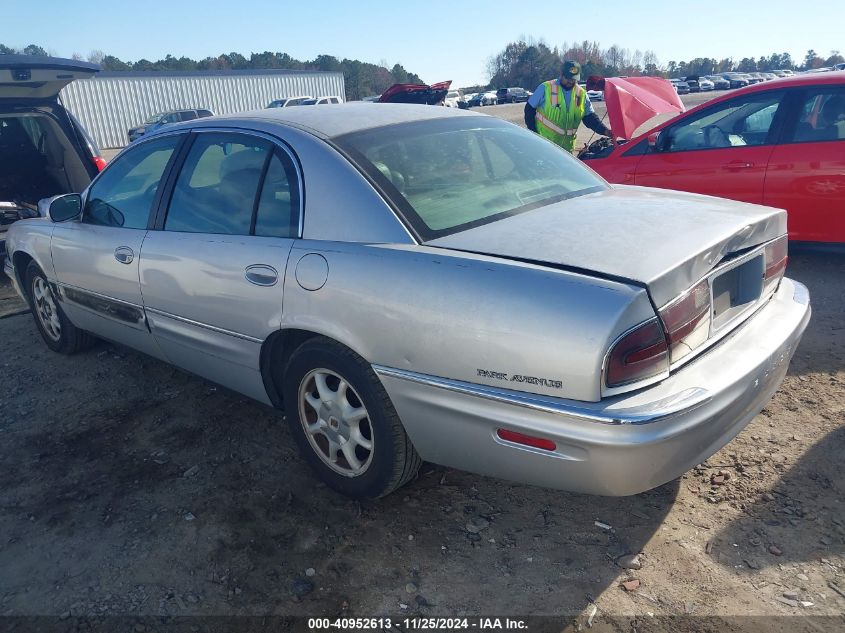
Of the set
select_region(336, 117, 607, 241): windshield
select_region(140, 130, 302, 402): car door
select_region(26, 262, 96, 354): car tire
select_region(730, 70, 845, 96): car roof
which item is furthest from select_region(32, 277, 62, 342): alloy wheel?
select_region(730, 70, 845, 96): car roof

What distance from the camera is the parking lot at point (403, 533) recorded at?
2309 mm

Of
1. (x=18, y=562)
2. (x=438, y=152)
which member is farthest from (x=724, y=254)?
(x=18, y=562)

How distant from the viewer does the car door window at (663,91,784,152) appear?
525 centimetres

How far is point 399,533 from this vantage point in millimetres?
2686

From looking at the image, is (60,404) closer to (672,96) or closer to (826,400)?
(826,400)

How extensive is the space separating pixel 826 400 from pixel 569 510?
166 centimetres

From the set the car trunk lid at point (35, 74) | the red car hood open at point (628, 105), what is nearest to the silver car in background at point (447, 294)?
the car trunk lid at point (35, 74)

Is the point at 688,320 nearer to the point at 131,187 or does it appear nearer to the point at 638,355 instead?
the point at 638,355

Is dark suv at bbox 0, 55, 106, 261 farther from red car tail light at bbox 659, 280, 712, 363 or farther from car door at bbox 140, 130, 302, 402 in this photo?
red car tail light at bbox 659, 280, 712, 363

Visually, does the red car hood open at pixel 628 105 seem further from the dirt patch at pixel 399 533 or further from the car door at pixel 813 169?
the dirt patch at pixel 399 533

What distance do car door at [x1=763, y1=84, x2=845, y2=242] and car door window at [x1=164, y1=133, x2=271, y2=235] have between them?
4.01 meters

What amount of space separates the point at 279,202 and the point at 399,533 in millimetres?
1488

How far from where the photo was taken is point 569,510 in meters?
2.76

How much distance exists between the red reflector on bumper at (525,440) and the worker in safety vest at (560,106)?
5.17 m
